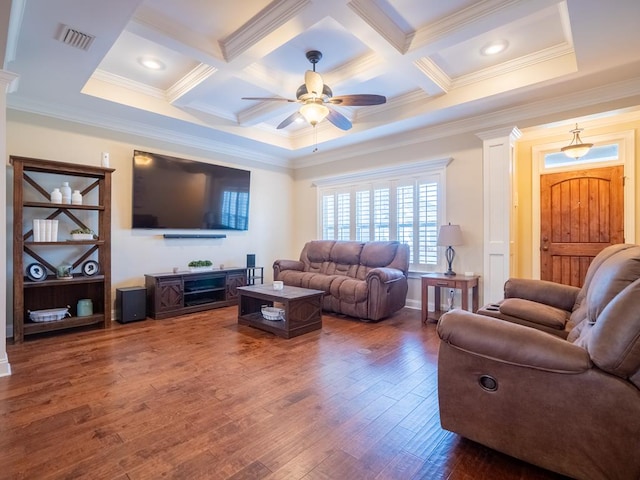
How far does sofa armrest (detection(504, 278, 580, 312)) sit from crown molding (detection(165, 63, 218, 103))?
3.78 m

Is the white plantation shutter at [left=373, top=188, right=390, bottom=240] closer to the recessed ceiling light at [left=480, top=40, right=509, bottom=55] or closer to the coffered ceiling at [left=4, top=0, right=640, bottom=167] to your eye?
the coffered ceiling at [left=4, top=0, right=640, bottom=167]

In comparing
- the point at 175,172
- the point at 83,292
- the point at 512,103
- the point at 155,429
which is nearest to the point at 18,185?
the point at 83,292

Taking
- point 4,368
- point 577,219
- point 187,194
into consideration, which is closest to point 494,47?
point 577,219

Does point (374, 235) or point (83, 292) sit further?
point (374, 235)

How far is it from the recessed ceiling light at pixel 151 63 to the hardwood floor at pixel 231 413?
3.05m

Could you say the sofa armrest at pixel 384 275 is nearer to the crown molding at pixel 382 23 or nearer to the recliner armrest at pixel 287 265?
the recliner armrest at pixel 287 265

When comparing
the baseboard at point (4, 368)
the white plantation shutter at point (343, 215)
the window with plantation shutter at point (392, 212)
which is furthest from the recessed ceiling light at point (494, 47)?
the baseboard at point (4, 368)

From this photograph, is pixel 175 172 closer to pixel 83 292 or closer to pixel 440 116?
pixel 83 292

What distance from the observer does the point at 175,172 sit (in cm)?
488

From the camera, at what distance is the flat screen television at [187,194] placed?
15.0ft

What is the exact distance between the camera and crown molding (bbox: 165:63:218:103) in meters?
3.50

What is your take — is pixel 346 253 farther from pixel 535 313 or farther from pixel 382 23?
pixel 382 23

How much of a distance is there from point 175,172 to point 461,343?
182 inches

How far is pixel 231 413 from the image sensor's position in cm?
207
